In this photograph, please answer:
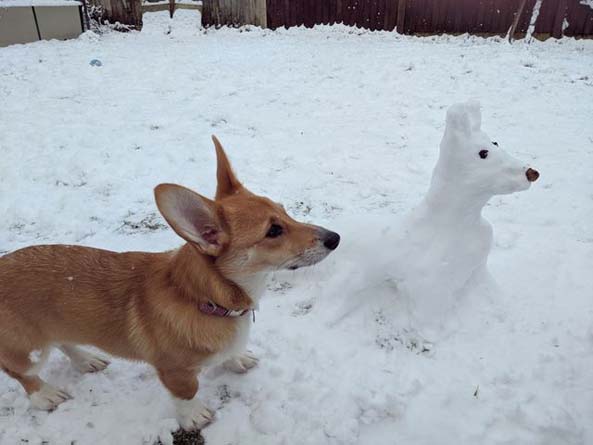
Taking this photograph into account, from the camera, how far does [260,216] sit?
2.08 meters

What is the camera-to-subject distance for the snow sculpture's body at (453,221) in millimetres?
2588

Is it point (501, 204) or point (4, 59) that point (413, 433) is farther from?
point (4, 59)

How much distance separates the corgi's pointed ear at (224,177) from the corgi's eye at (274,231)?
37 centimetres

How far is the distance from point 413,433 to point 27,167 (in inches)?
204

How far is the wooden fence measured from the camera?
12.0 m

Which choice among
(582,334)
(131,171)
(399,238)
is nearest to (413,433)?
(399,238)

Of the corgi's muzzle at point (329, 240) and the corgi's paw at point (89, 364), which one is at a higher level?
the corgi's muzzle at point (329, 240)

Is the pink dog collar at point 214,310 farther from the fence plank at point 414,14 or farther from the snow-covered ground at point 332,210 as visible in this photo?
the fence plank at point 414,14

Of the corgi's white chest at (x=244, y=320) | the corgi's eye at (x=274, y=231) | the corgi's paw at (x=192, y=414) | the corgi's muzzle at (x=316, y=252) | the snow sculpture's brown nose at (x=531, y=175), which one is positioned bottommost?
the corgi's paw at (x=192, y=414)

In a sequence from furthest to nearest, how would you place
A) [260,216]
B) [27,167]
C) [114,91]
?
[114,91] → [27,167] → [260,216]

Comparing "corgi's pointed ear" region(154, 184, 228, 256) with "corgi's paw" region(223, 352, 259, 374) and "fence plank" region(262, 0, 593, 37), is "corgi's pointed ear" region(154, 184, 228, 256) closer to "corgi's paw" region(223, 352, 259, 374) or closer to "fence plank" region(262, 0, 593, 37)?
"corgi's paw" region(223, 352, 259, 374)

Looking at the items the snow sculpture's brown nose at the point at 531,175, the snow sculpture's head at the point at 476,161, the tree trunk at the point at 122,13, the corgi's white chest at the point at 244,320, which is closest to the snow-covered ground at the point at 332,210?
the corgi's white chest at the point at 244,320

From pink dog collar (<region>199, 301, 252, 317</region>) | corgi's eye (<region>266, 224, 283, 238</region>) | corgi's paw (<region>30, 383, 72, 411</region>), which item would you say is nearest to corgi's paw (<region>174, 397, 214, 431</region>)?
pink dog collar (<region>199, 301, 252, 317</region>)

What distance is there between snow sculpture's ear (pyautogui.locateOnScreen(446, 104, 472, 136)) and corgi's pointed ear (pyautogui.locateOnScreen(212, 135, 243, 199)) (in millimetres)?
1385
